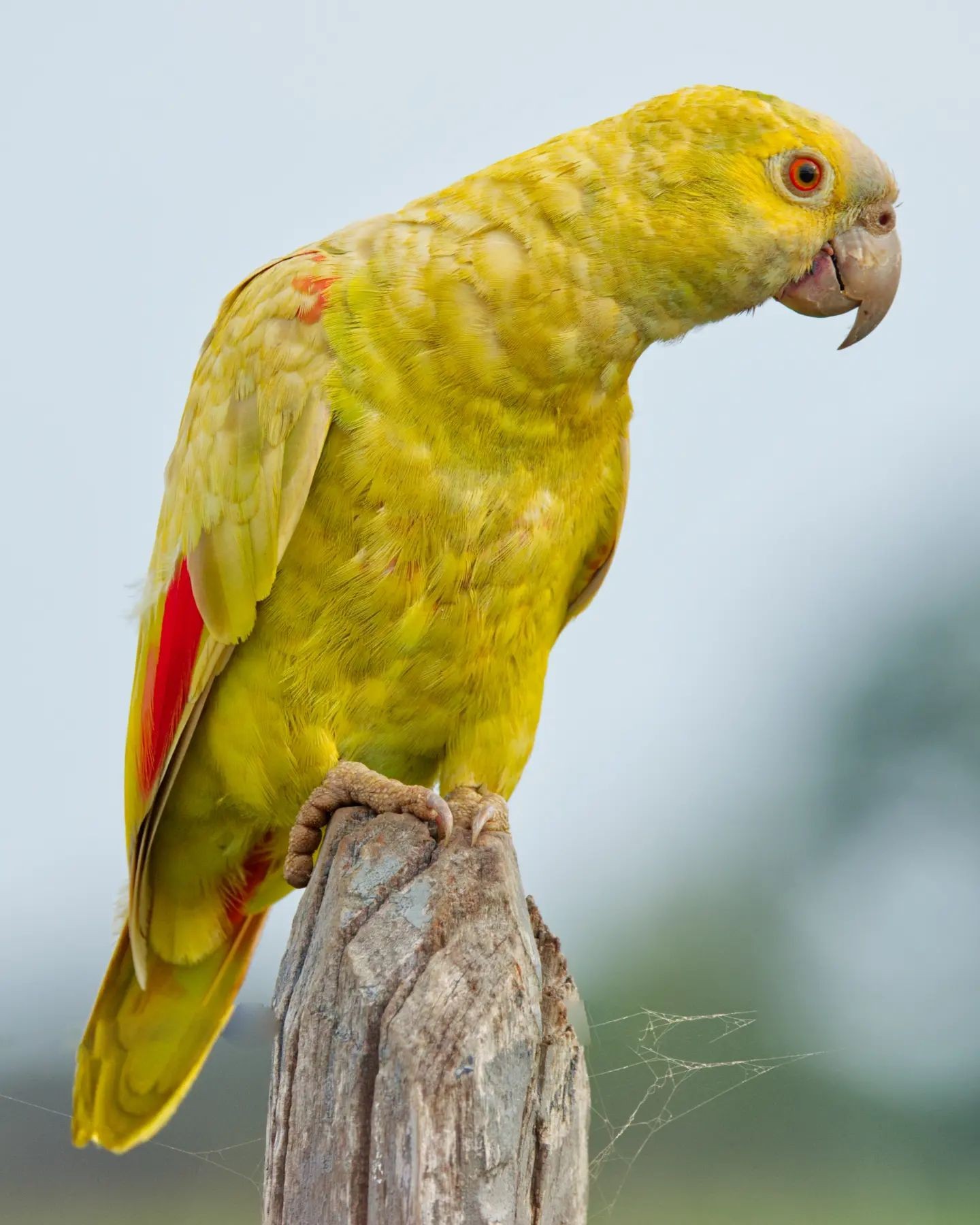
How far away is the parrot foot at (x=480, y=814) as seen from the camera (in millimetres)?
2391

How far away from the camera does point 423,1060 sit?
171 cm

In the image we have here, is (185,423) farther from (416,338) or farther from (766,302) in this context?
(766,302)

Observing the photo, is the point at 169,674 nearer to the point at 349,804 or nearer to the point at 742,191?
the point at 349,804

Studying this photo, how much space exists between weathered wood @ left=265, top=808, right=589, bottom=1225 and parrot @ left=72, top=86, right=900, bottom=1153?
1.66 ft

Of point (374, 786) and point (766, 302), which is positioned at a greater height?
point (766, 302)

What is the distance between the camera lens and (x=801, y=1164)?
10.9ft

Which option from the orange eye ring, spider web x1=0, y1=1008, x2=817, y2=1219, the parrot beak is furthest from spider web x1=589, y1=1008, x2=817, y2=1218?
the orange eye ring

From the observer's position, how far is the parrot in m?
2.66

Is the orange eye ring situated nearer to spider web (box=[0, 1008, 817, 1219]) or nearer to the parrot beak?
the parrot beak

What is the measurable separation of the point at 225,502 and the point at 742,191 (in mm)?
1352

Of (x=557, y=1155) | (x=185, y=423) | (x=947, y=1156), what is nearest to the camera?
(x=557, y=1155)

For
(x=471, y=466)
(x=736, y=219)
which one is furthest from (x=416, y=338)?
(x=736, y=219)

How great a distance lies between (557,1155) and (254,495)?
1.51 meters

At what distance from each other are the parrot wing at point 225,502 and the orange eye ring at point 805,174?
1074 mm
